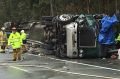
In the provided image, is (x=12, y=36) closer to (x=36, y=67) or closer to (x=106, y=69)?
(x=36, y=67)

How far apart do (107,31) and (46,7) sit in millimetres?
28632

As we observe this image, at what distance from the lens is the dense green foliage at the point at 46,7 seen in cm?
3884

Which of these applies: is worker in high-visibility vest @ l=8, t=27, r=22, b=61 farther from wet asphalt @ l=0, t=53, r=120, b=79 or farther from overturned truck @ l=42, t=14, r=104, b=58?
overturned truck @ l=42, t=14, r=104, b=58

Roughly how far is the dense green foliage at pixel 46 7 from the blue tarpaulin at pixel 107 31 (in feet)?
35.8

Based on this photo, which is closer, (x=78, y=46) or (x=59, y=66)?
(x=59, y=66)

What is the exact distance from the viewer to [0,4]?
76875mm

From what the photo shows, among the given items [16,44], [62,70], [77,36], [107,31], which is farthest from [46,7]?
[62,70]

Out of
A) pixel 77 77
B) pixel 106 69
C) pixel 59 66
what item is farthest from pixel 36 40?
pixel 77 77

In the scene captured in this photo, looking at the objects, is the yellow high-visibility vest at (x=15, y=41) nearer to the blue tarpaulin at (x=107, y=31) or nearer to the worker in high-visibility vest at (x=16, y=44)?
the worker in high-visibility vest at (x=16, y=44)

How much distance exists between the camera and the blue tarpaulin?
24.2m

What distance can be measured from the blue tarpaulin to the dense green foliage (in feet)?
35.8

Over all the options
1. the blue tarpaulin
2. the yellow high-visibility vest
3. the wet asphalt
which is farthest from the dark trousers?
the yellow high-visibility vest

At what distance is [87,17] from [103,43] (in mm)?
1701

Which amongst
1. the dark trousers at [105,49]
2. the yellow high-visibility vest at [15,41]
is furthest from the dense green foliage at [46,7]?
the yellow high-visibility vest at [15,41]
